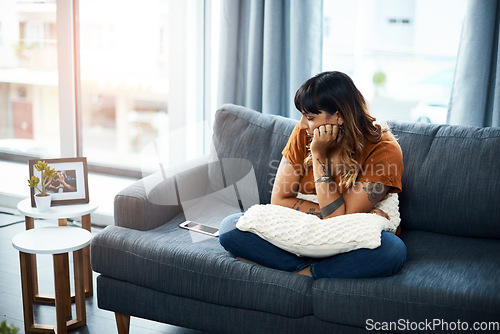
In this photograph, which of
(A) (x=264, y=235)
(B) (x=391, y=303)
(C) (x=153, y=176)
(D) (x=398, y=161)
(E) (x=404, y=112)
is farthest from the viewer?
(E) (x=404, y=112)

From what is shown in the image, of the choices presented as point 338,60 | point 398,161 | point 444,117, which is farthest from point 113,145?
point 398,161

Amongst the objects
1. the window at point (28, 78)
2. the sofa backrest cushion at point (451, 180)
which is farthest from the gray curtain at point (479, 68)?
the window at point (28, 78)

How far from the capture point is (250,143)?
260 cm

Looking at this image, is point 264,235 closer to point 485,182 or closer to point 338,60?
point 485,182

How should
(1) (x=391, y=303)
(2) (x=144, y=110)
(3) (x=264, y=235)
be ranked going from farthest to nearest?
(2) (x=144, y=110)
(3) (x=264, y=235)
(1) (x=391, y=303)

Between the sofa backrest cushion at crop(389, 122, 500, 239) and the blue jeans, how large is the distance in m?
0.41

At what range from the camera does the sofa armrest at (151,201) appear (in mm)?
2252

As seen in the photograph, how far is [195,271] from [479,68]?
61.1 inches

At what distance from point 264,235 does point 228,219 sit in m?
0.23

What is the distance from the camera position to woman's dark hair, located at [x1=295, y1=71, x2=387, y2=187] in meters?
2.10

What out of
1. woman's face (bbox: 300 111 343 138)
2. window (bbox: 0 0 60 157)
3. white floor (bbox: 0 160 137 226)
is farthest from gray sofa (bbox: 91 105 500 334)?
window (bbox: 0 0 60 157)

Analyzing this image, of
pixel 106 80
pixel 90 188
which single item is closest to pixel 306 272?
pixel 90 188

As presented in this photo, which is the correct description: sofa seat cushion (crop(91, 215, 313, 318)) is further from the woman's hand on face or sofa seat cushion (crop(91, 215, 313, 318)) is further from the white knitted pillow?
the woman's hand on face

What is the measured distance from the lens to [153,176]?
246 cm
